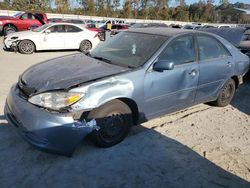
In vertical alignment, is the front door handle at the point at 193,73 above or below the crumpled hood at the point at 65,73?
below

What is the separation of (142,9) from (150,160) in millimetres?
58065

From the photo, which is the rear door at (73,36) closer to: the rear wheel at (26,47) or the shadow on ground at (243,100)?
the rear wheel at (26,47)

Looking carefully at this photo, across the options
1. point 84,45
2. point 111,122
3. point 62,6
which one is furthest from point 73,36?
point 62,6

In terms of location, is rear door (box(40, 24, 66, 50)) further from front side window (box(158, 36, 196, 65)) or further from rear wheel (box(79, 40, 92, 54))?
front side window (box(158, 36, 196, 65))

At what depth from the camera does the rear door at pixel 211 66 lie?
4.92 m

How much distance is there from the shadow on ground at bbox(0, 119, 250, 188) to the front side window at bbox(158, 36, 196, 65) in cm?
131

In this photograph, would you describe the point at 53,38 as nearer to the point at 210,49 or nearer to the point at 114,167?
the point at 210,49

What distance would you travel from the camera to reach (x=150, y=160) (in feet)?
12.2

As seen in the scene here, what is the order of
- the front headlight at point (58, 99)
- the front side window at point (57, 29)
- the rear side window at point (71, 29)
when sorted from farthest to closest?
the rear side window at point (71, 29), the front side window at point (57, 29), the front headlight at point (58, 99)

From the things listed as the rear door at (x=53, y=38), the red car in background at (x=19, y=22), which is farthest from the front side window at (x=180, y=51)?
the red car in background at (x=19, y=22)

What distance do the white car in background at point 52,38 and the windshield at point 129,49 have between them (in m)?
→ 6.96

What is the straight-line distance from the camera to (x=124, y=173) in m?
3.42

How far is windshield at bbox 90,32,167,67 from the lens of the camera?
13.9 ft

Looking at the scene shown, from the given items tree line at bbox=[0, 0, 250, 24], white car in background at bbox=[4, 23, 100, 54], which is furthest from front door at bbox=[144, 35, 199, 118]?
tree line at bbox=[0, 0, 250, 24]
